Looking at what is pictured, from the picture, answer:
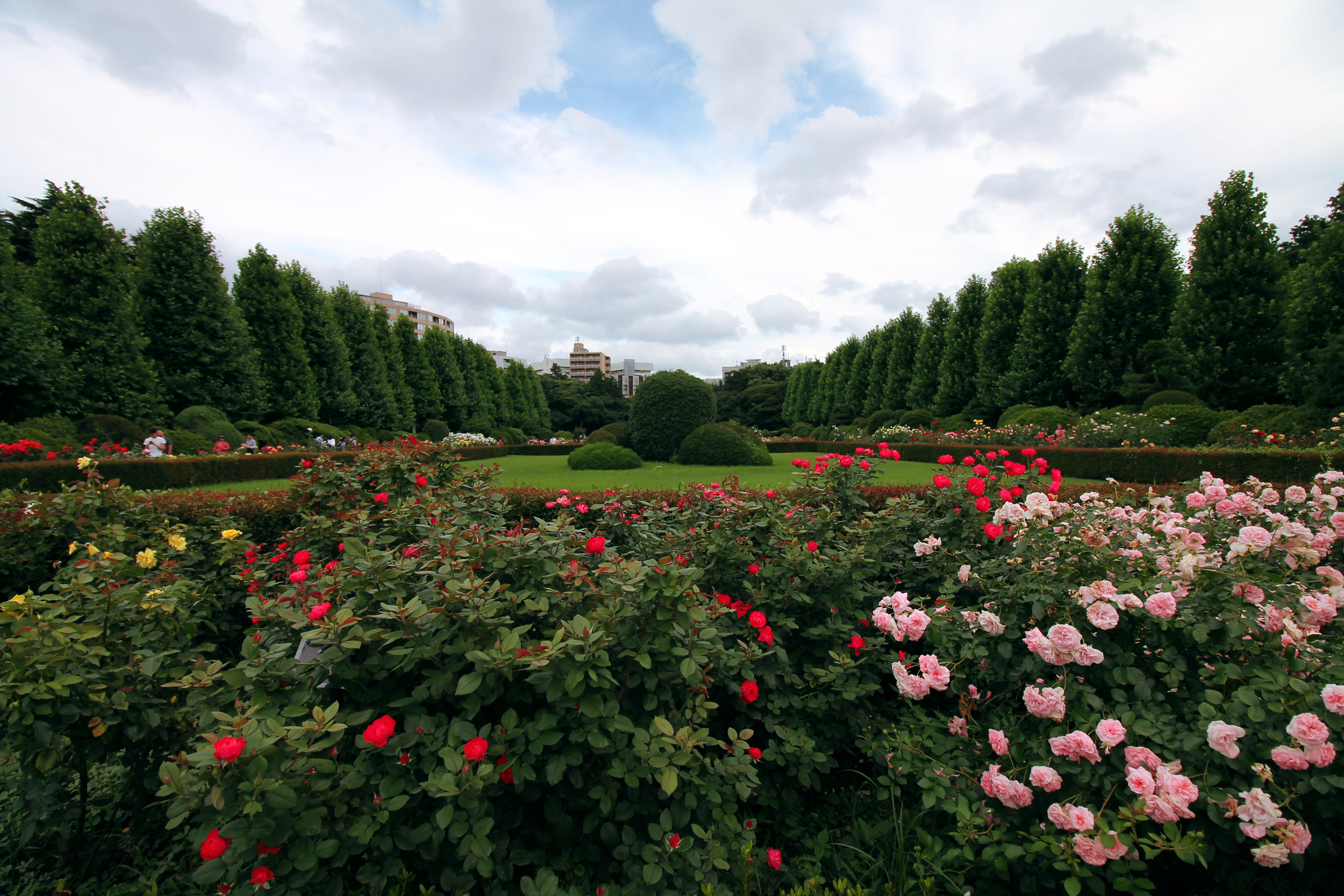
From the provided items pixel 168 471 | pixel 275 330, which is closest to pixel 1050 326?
pixel 168 471

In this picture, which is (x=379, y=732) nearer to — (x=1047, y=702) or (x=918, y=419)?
(x=1047, y=702)

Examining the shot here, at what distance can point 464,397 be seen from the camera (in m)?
31.6

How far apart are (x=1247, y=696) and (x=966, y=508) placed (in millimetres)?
1449

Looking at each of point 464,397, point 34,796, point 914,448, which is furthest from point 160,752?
point 464,397

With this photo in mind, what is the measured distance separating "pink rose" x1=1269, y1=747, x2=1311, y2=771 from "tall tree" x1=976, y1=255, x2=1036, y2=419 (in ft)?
68.9

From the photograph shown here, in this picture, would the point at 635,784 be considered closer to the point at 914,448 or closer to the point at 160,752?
the point at 160,752

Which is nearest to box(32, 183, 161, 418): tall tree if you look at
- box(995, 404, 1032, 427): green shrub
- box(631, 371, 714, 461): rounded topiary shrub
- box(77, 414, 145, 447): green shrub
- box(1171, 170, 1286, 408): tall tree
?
box(77, 414, 145, 447): green shrub

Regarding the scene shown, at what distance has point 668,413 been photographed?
13.4 meters

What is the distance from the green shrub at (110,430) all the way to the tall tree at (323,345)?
27.5 ft

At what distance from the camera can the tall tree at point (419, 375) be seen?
28672 mm

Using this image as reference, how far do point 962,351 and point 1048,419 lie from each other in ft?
28.9

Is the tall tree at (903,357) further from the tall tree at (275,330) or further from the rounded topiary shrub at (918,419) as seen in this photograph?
the tall tree at (275,330)

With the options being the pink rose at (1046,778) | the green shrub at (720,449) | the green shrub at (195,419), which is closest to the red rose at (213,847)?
the pink rose at (1046,778)

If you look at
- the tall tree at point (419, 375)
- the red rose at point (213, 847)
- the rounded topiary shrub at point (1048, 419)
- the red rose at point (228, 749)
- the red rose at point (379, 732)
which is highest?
the tall tree at point (419, 375)
